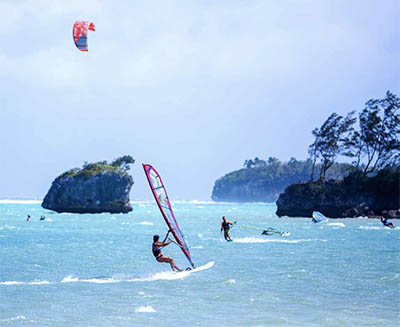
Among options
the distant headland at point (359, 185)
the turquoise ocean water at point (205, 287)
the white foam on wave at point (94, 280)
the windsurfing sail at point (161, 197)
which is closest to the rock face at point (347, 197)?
the distant headland at point (359, 185)

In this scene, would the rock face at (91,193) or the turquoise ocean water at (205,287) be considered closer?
the turquoise ocean water at (205,287)

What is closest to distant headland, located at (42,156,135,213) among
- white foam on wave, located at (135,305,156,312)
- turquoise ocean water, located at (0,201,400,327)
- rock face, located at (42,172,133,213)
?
rock face, located at (42,172,133,213)

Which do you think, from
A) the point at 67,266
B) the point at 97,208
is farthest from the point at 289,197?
the point at 67,266

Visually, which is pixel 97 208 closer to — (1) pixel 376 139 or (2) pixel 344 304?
(1) pixel 376 139

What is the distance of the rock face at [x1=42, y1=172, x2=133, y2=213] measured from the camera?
85250 mm

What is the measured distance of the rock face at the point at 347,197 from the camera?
222 ft

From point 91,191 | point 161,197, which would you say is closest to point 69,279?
point 161,197

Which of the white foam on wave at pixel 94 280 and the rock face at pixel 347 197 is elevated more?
the rock face at pixel 347 197

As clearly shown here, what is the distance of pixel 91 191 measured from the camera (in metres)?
85.5

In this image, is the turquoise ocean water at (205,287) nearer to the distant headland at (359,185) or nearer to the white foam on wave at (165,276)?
the white foam on wave at (165,276)

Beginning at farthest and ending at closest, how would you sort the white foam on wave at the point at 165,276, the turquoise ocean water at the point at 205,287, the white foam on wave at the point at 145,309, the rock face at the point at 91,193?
1. the rock face at the point at 91,193
2. the white foam on wave at the point at 165,276
3. the white foam on wave at the point at 145,309
4. the turquoise ocean water at the point at 205,287

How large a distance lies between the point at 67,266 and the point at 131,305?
9400mm

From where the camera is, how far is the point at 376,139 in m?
73.9

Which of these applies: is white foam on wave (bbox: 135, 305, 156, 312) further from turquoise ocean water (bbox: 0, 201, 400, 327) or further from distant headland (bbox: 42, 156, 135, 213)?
distant headland (bbox: 42, 156, 135, 213)
